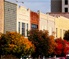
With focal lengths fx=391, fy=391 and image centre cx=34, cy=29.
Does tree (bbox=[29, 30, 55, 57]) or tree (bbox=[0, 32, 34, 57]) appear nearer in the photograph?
tree (bbox=[0, 32, 34, 57])

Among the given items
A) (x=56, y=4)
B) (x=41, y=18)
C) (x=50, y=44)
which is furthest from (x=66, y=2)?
(x=50, y=44)

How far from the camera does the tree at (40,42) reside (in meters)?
49.6

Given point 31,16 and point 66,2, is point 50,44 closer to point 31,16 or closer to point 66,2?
point 31,16

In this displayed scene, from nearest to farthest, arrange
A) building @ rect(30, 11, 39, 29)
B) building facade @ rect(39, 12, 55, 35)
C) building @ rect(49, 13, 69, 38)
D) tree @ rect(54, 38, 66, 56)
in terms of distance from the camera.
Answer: building @ rect(30, 11, 39, 29), tree @ rect(54, 38, 66, 56), building facade @ rect(39, 12, 55, 35), building @ rect(49, 13, 69, 38)

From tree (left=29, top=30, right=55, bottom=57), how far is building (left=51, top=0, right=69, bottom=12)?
10788 cm

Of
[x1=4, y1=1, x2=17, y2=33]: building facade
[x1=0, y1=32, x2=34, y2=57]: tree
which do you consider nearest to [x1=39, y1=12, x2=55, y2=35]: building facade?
[x1=4, y1=1, x2=17, y2=33]: building facade

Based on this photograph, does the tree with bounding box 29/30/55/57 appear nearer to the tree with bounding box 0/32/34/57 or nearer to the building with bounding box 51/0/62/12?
the tree with bounding box 0/32/34/57

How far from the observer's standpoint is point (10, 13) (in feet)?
159

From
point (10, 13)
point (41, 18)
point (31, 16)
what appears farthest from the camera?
point (41, 18)

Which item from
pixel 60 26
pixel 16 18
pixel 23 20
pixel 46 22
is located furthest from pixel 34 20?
pixel 60 26

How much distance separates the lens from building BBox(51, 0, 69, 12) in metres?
158

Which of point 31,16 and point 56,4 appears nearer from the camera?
point 31,16

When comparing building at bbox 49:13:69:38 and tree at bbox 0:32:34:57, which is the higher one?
building at bbox 49:13:69:38

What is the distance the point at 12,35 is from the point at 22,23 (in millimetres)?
11676
